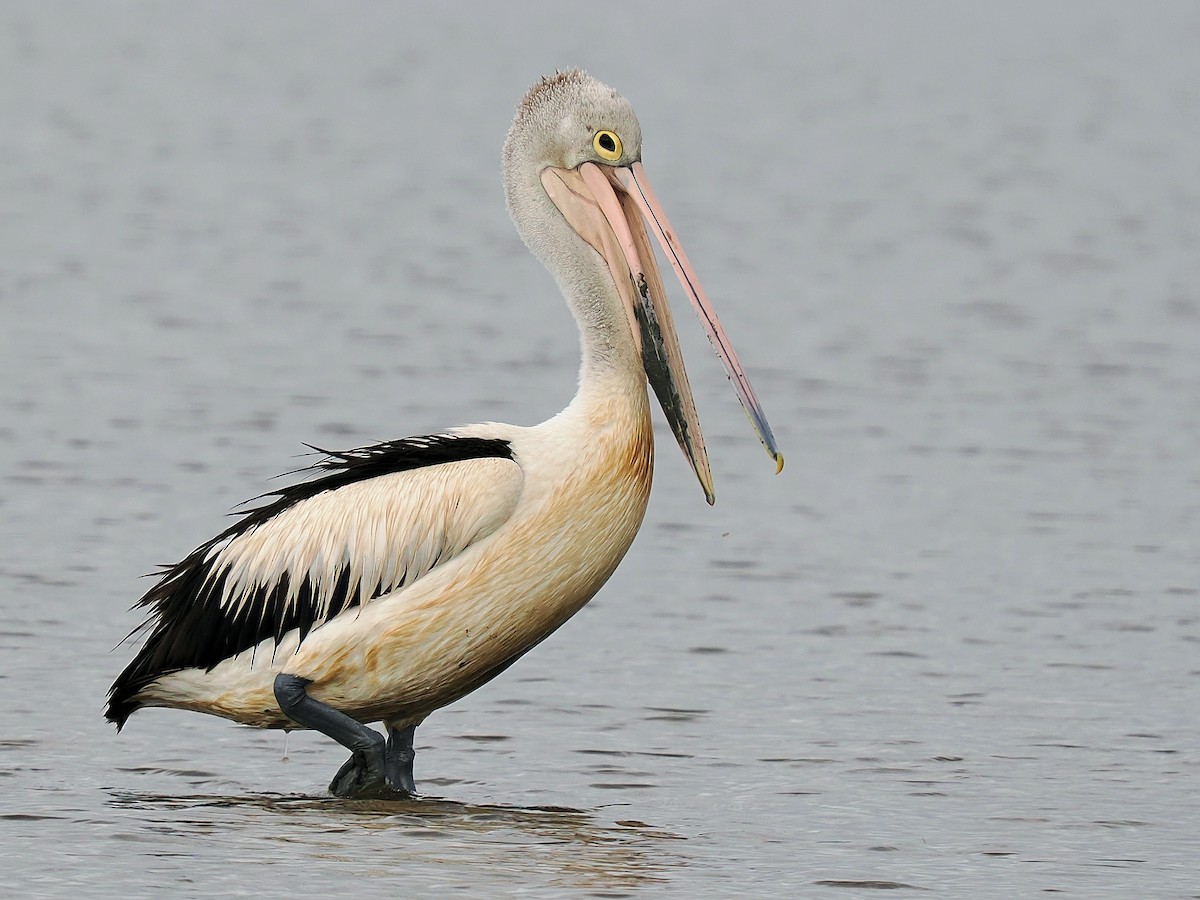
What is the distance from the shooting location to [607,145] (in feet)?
20.2

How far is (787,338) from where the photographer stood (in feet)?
42.9

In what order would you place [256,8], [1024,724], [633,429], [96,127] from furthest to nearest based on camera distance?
[256,8] < [96,127] < [1024,724] < [633,429]

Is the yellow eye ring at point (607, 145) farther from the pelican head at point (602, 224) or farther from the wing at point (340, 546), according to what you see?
the wing at point (340, 546)

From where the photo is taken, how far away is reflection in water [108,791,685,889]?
524 centimetres

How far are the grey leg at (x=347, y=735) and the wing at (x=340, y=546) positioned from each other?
143 millimetres

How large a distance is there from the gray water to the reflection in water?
2 cm

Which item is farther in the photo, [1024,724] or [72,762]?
[1024,724]

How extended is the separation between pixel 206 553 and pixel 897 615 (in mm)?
2891

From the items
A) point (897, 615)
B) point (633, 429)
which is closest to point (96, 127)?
point (897, 615)

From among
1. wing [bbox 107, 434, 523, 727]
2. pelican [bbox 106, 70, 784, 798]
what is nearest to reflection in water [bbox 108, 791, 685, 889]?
pelican [bbox 106, 70, 784, 798]

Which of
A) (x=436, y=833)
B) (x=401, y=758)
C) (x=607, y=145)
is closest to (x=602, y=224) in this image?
(x=607, y=145)

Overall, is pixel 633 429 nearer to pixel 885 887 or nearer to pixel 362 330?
pixel 885 887

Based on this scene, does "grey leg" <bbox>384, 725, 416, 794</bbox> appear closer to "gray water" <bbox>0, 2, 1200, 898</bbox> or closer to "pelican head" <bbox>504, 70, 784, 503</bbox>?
"gray water" <bbox>0, 2, 1200, 898</bbox>

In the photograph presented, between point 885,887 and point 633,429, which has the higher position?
point 633,429
